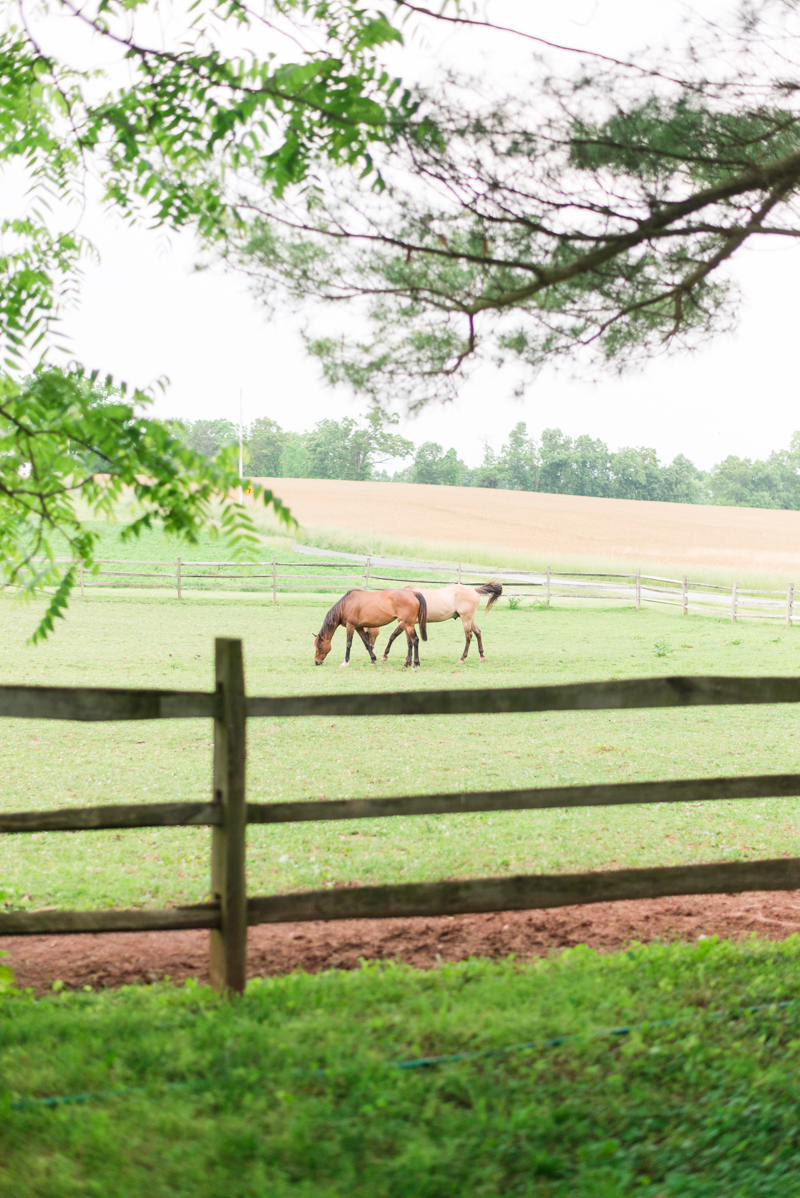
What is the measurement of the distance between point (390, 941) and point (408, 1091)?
6.34 feet

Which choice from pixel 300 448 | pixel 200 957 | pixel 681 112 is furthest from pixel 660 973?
pixel 300 448

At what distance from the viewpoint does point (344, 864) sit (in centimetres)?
569

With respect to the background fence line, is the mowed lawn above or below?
below

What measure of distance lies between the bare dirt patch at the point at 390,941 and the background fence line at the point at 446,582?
20.3 metres

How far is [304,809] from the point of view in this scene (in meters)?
2.95

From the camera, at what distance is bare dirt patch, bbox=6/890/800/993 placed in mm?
3949

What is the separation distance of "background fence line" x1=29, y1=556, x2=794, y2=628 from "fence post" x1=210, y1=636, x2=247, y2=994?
21.9m

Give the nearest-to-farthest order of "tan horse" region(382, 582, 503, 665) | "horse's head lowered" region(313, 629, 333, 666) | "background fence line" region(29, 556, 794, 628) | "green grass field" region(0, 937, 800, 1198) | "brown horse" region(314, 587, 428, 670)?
"green grass field" region(0, 937, 800, 1198)
"horse's head lowered" region(313, 629, 333, 666)
"brown horse" region(314, 587, 428, 670)
"tan horse" region(382, 582, 503, 665)
"background fence line" region(29, 556, 794, 628)

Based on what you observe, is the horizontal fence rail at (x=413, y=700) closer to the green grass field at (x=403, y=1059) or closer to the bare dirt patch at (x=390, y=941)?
the green grass field at (x=403, y=1059)

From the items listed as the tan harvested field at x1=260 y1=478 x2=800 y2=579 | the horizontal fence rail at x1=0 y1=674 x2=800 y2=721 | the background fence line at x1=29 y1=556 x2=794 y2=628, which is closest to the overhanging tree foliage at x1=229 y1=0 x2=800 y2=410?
the horizontal fence rail at x1=0 y1=674 x2=800 y2=721

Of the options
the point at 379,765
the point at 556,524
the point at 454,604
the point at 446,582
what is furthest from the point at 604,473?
the point at 379,765

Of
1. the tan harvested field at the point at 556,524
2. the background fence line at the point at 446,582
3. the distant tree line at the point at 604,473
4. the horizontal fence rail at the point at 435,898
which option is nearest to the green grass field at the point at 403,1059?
the horizontal fence rail at the point at 435,898

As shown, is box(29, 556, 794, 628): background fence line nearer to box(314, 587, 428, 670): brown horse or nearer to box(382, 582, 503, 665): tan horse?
box(382, 582, 503, 665): tan horse

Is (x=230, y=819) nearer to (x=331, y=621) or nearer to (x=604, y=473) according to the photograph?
(x=331, y=621)
